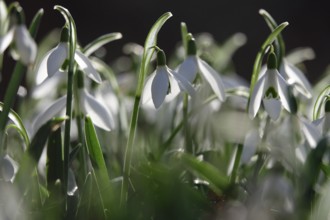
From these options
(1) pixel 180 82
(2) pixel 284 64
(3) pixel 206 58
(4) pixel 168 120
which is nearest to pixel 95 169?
(1) pixel 180 82

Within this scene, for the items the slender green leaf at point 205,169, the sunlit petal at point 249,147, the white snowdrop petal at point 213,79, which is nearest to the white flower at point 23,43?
the slender green leaf at point 205,169

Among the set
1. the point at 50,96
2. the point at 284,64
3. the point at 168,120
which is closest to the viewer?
the point at 284,64

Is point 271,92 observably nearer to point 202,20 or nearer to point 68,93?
point 68,93

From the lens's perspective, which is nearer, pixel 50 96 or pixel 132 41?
pixel 50 96

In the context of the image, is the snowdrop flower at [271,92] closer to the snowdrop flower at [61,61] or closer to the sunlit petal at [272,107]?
the sunlit petal at [272,107]

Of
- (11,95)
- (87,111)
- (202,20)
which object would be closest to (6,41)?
(11,95)

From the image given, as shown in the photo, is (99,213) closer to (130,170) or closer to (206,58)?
(130,170)
